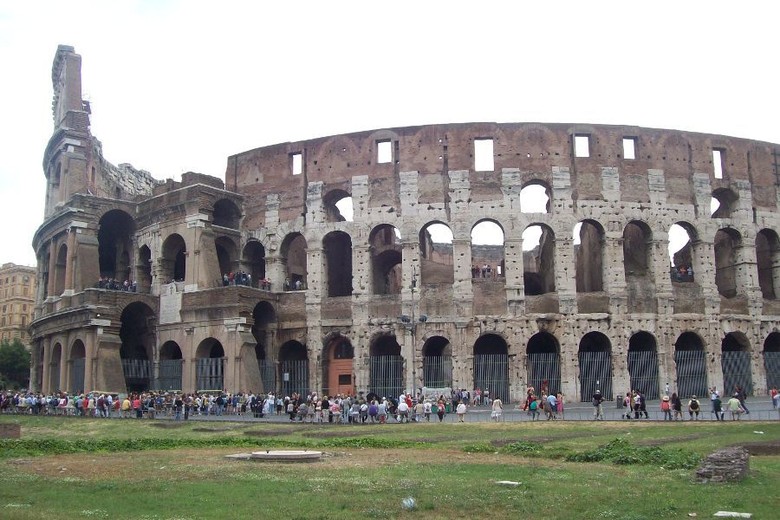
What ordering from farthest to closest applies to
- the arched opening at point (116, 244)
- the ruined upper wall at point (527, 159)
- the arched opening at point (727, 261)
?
1. the arched opening at point (116, 244)
2. the arched opening at point (727, 261)
3. the ruined upper wall at point (527, 159)

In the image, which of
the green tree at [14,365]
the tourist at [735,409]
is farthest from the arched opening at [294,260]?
the green tree at [14,365]

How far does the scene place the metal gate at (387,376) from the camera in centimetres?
3534

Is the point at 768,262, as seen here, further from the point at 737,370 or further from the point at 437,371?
the point at 437,371

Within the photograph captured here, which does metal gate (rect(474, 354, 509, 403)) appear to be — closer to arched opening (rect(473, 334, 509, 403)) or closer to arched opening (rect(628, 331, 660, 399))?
arched opening (rect(473, 334, 509, 403))

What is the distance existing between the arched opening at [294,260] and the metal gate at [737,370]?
65.5ft

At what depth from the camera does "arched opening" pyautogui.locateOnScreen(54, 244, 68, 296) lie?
40.7m

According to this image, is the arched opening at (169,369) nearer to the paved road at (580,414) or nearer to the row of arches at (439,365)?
the row of arches at (439,365)

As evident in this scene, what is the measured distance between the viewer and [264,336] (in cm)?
3800

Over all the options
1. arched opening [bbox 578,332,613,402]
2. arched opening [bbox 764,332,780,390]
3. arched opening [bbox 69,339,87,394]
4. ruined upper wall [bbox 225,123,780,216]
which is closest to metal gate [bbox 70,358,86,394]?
arched opening [bbox 69,339,87,394]

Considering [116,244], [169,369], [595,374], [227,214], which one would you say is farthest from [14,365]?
[595,374]

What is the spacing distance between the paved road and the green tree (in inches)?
1458

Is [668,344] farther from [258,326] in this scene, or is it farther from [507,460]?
[507,460]

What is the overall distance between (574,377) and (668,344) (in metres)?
4.66

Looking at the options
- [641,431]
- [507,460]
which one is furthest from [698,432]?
[507,460]
